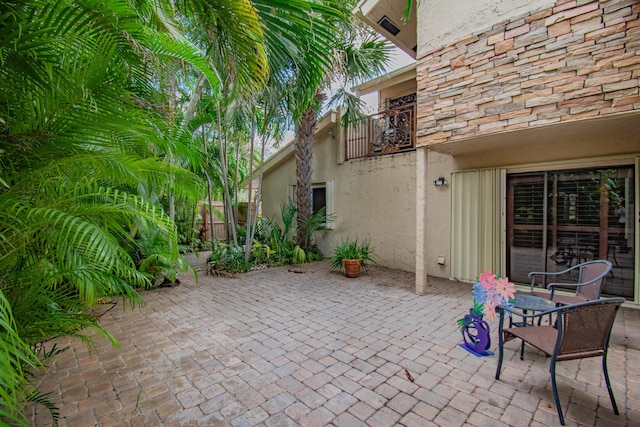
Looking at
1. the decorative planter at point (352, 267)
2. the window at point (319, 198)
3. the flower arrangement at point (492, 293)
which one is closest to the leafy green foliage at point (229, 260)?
the decorative planter at point (352, 267)

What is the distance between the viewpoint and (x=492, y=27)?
13.5ft

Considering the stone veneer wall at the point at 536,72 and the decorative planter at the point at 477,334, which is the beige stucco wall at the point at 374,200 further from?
the decorative planter at the point at 477,334

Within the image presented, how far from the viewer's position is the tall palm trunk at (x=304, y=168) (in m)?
8.38

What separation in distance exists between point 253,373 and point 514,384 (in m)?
2.30

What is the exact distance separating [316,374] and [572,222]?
5028mm

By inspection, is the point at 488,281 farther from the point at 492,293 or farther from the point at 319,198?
the point at 319,198

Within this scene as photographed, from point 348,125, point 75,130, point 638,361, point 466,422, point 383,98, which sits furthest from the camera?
point 383,98

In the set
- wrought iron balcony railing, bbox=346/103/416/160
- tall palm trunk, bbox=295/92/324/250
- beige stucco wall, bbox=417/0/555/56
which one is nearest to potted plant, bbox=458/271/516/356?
beige stucco wall, bbox=417/0/555/56

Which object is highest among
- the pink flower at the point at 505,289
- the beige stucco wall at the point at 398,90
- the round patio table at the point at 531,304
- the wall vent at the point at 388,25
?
the wall vent at the point at 388,25

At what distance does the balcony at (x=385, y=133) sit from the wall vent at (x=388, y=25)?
154 centimetres

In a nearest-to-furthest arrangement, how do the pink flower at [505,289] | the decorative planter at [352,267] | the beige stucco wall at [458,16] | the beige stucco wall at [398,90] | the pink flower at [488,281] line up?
1. the pink flower at [505,289]
2. the pink flower at [488,281]
3. the beige stucco wall at [458,16]
4. the decorative planter at [352,267]
5. the beige stucco wall at [398,90]

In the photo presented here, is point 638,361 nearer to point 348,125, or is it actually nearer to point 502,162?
point 502,162

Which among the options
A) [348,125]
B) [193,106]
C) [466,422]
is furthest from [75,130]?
[348,125]

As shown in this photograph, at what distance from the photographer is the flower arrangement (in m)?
2.70
